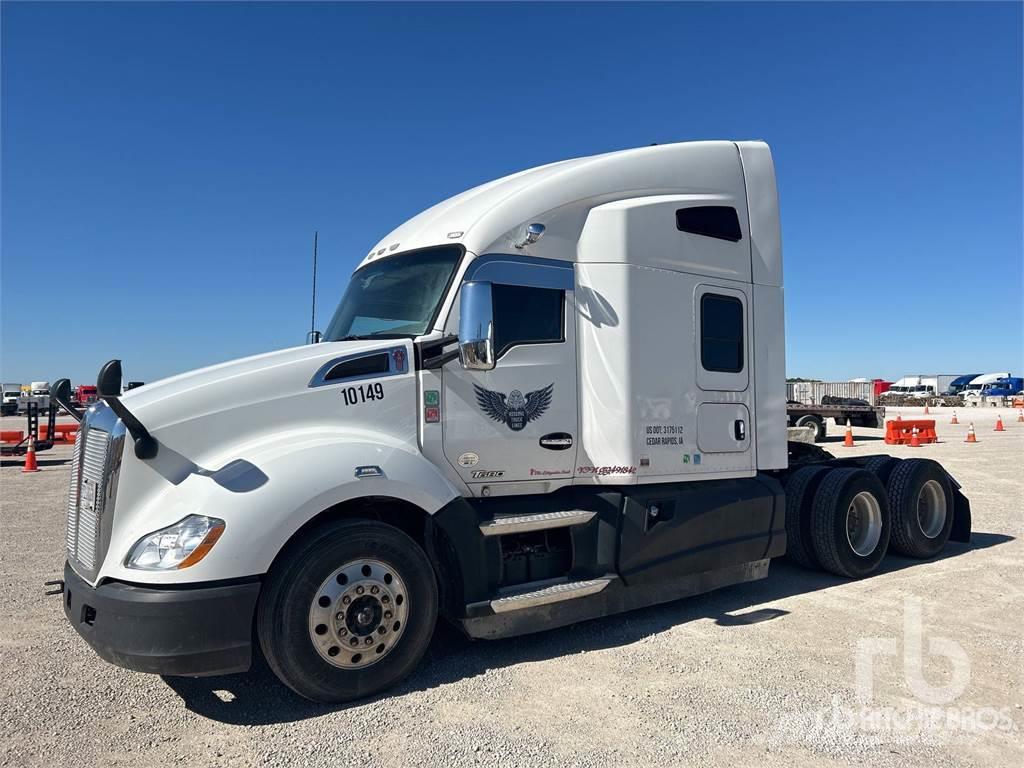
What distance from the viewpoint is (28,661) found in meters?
4.85

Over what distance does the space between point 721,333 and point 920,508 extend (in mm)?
3541

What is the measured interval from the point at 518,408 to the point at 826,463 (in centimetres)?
411

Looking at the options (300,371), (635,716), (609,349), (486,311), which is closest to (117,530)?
(300,371)

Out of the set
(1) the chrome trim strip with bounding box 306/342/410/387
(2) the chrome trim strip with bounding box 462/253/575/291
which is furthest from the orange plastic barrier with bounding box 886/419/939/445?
(1) the chrome trim strip with bounding box 306/342/410/387

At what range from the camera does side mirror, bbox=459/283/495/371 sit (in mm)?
4516

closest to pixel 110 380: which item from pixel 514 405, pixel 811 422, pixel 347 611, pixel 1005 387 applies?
pixel 347 611

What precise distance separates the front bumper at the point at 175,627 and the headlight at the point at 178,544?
125 millimetres

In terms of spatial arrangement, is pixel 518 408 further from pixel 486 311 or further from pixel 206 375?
pixel 206 375

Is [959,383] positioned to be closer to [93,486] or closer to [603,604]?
[603,604]

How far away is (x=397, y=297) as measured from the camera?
524 centimetres

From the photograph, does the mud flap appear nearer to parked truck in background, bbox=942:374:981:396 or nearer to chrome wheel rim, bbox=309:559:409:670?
chrome wheel rim, bbox=309:559:409:670

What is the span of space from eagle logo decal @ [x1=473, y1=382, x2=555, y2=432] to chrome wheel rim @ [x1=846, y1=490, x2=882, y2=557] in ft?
12.1

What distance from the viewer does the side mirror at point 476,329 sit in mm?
4516

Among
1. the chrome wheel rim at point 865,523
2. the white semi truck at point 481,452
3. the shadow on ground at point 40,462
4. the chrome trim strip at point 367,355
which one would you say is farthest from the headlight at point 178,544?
the shadow on ground at point 40,462
